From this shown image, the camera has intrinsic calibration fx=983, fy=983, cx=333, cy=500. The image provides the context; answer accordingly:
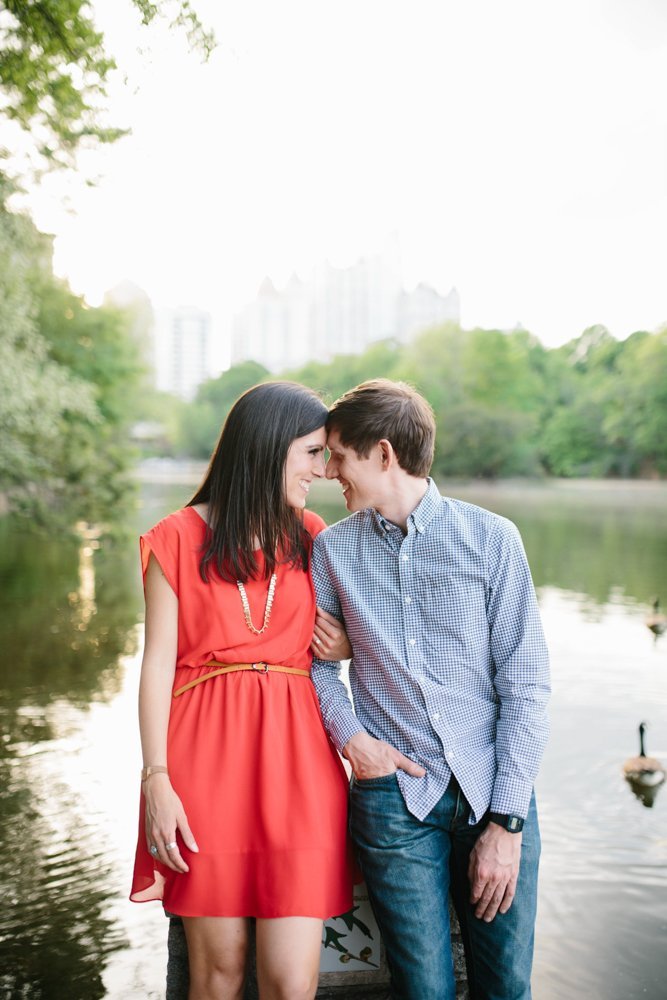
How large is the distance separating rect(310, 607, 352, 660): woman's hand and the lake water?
6.61 ft

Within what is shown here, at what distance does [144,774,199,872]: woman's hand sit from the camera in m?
1.89

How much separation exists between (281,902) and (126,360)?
71.1ft

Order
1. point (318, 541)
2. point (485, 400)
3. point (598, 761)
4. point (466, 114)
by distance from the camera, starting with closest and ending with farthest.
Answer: point (318, 541) < point (598, 761) < point (466, 114) < point (485, 400)

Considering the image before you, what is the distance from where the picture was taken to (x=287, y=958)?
→ 6.14ft

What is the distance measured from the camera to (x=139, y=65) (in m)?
5.63

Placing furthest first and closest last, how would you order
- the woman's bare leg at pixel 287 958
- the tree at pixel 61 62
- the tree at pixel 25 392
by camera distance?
1. the tree at pixel 25 392
2. the tree at pixel 61 62
3. the woman's bare leg at pixel 287 958

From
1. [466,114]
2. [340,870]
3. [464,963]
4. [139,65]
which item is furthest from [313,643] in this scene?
[466,114]

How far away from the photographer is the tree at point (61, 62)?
5.39m

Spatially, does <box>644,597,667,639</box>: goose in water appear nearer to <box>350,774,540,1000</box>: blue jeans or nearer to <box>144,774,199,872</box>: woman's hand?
<box>350,774,540,1000</box>: blue jeans

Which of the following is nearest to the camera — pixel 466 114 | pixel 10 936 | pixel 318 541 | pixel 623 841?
pixel 318 541

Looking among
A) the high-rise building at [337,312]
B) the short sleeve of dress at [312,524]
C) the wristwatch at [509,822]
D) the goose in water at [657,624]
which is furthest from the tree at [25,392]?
the high-rise building at [337,312]

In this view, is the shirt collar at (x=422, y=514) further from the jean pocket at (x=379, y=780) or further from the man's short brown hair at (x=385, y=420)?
the jean pocket at (x=379, y=780)

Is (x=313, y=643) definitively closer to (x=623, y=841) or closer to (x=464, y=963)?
(x=464, y=963)

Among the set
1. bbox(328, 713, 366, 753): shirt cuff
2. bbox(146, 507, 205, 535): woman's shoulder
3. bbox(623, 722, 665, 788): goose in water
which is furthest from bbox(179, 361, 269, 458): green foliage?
bbox(328, 713, 366, 753): shirt cuff
